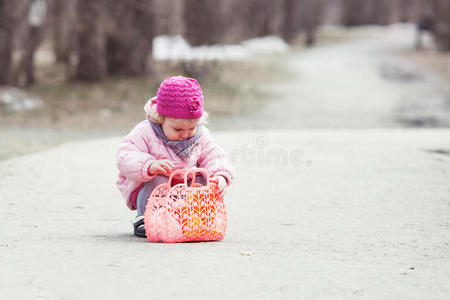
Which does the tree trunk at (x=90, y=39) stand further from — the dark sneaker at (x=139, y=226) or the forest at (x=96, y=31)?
the dark sneaker at (x=139, y=226)

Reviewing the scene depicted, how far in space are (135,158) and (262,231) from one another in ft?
3.73

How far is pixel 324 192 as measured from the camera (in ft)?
22.5

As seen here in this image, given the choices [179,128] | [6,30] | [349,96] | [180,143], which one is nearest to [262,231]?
[180,143]

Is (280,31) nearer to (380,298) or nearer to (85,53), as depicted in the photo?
(85,53)

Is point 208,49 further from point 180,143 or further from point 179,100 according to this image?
point 179,100

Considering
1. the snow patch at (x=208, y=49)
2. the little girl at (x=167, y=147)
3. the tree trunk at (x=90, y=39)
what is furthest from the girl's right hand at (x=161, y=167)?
the snow patch at (x=208, y=49)

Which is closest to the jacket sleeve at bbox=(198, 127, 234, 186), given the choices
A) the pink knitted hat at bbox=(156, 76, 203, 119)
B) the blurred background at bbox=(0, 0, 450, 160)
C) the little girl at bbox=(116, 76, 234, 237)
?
the little girl at bbox=(116, 76, 234, 237)

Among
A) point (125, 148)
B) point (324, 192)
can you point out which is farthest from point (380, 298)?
point (324, 192)

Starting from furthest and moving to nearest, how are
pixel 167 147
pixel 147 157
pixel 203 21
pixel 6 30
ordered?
pixel 203 21 → pixel 6 30 → pixel 167 147 → pixel 147 157

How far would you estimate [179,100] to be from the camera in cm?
460

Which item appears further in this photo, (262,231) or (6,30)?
(6,30)

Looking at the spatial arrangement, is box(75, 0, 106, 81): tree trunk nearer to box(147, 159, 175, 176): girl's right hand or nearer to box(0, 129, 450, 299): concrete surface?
box(0, 129, 450, 299): concrete surface

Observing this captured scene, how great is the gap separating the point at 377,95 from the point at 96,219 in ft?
45.9

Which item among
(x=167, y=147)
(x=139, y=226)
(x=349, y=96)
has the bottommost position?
(x=139, y=226)
